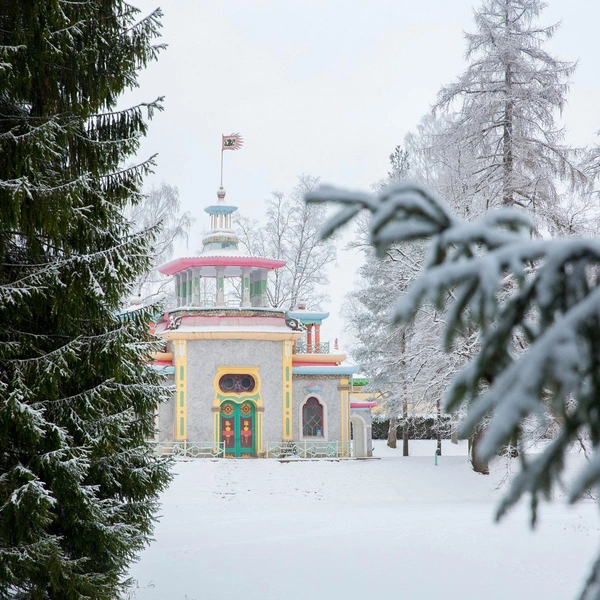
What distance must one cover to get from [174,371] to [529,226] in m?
22.0

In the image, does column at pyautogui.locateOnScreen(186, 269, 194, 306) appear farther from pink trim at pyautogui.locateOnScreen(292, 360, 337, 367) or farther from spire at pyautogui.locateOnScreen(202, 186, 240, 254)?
pink trim at pyautogui.locateOnScreen(292, 360, 337, 367)

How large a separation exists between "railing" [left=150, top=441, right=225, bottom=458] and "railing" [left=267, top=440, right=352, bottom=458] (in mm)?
1447

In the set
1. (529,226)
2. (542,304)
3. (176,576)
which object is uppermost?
(529,226)

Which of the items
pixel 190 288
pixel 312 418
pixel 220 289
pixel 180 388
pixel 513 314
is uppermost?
pixel 190 288

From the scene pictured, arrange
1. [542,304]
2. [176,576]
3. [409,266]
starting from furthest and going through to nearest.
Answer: [409,266] < [176,576] < [542,304]

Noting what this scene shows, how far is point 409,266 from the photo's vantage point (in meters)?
16.0

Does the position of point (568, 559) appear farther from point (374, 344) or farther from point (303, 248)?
point (303, 248)

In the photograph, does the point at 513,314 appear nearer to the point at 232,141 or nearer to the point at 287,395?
the point at 287,395

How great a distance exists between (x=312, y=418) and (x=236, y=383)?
256 cm

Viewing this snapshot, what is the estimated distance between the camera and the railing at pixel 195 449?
2267cm

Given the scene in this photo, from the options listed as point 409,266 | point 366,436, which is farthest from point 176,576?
point 366,436

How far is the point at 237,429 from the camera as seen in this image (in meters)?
23.4

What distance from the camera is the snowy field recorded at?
33.3 feet

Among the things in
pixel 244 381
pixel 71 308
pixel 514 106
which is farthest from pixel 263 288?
pixel 71 308
